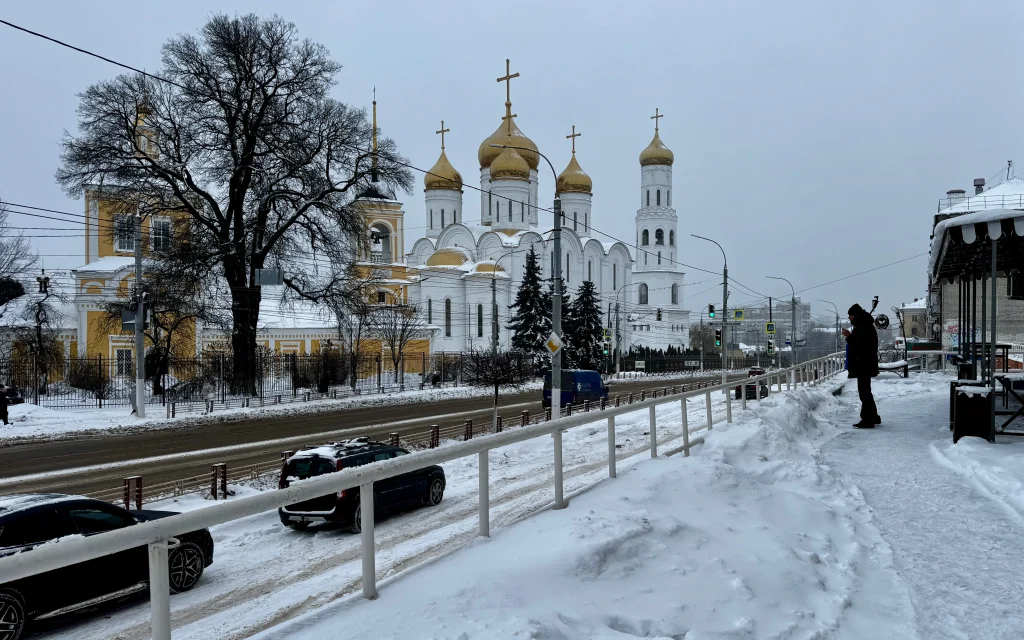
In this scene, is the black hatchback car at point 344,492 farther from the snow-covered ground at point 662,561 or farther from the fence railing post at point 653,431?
the fence railing post at point 653,431

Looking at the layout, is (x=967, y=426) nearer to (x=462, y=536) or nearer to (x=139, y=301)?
(x=462, y=536)

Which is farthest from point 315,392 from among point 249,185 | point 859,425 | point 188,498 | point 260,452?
point 859,425

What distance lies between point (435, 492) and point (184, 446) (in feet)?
40.6

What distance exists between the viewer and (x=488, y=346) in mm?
70188

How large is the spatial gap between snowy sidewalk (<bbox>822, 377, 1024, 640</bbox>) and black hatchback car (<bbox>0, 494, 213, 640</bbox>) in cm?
501

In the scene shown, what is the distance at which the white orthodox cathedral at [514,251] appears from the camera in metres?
71.0

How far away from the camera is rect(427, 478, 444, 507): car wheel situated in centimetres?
1123

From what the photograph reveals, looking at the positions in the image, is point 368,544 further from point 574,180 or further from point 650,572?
point 574,180

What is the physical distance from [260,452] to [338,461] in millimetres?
8362

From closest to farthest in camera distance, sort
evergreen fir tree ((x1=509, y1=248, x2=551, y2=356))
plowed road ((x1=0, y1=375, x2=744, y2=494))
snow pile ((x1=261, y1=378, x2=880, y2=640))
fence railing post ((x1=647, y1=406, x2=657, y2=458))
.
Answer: snow pile ((x1=261, y1=378, x2=880, y2=640))
fence railing post ((x1=647, y1=406, x2=657, y2=458))
plowed road ((x1=0, y1=375, x2=744, y2=494))
evergreen fir tree ((x1=509, y1=248, x2=551, y2=356))

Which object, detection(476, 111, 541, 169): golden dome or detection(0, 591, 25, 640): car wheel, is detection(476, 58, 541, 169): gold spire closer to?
detection(476, 111, 541, 169): golden dome

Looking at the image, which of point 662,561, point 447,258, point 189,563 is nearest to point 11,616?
point 189,563

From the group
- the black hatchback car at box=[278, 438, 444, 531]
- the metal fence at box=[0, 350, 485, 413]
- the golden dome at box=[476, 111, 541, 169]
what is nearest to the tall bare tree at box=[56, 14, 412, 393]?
the metal fence at box=[0, 350, 485, 413]

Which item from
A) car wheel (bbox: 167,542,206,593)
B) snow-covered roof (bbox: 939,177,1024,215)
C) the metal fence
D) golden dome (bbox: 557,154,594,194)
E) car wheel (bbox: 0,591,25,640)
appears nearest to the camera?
car wheel (bbox: 0,591,25,640)
